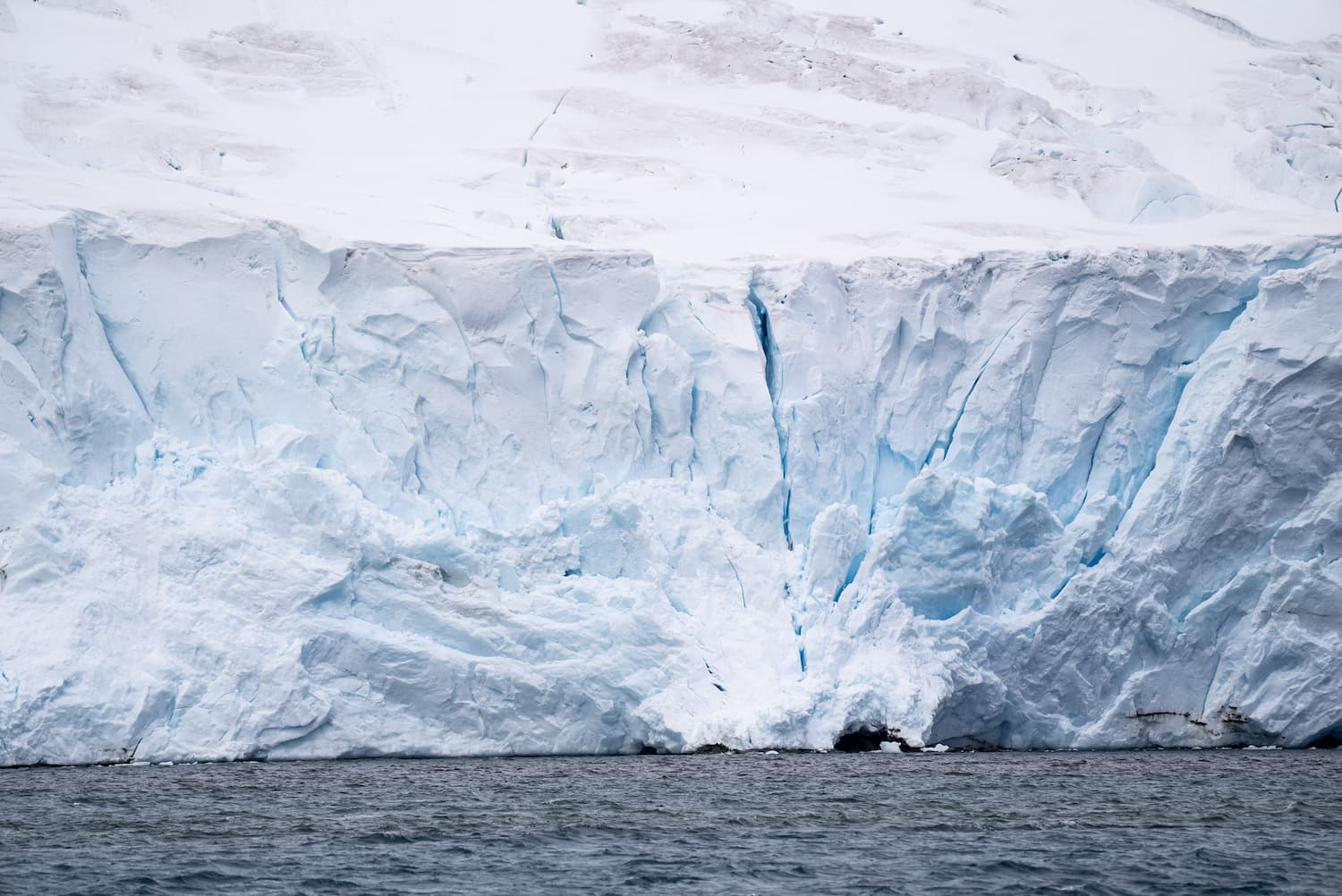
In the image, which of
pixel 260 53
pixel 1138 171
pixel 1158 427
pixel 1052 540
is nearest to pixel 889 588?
pixel 1052 540

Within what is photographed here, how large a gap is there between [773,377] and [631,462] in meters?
1.95

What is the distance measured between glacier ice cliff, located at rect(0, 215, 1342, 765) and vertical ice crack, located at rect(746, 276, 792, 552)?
0.12ft

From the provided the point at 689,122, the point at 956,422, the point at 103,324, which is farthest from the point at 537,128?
the point at 956,422

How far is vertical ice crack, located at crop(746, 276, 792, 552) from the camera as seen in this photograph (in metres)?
16.4

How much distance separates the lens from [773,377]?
1700 cm

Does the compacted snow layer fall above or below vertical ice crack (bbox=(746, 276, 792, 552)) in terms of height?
above

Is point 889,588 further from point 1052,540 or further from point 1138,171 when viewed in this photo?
point 1138,171

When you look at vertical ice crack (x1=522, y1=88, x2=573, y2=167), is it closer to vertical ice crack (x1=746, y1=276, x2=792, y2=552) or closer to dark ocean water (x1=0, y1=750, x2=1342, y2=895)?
vertical ice crack (x1=746, y1=276, x2=792, y2=552)

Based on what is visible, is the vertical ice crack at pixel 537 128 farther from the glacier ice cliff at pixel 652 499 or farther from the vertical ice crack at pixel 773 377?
the vertical ice crack at pixel 773 377

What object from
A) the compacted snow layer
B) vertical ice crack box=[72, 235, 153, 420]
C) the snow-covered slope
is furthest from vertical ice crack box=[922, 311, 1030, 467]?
vertical ice crack box=[72, 235, 153, 420]

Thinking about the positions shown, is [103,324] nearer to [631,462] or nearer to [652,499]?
[631,462]

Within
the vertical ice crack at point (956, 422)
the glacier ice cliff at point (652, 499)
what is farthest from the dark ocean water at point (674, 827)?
the vertical ice crack at point (956, 422)

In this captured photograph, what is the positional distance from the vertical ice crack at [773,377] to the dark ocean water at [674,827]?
2.84m

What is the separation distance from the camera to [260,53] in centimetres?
2284
